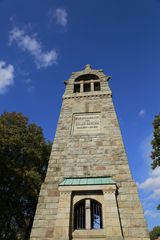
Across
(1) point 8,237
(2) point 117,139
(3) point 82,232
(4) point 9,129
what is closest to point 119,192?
(3) point 82,232

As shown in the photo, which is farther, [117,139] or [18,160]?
[18,160]

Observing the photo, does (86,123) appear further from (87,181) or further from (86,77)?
(86,77)

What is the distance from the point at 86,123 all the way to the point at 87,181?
4028 millimetres

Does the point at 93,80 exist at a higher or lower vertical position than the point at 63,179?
higher

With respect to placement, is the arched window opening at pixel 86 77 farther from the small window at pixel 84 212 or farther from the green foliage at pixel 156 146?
the small window at pixel 84 212

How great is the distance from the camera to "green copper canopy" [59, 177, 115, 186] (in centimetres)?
911

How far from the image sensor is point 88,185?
906cm

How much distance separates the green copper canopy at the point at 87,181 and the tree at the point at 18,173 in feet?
29.6

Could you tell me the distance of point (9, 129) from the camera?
1900cm

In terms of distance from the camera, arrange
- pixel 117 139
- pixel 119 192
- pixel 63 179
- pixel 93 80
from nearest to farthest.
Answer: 1. pixel 119 192
2. pixel 63 179
3. pixel 117 139
4. pixel 93 80

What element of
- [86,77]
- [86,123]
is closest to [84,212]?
[86,123]

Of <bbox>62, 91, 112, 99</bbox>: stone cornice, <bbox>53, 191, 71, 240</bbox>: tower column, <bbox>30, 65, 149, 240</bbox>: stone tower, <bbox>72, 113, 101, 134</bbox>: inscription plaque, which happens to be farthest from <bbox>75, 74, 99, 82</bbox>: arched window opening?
<bbox>53, 191, 71, 240</bbox>: tower column

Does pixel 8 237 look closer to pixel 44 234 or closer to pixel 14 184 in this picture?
pixel 14 184

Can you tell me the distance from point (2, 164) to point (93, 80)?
1044 centimetres
